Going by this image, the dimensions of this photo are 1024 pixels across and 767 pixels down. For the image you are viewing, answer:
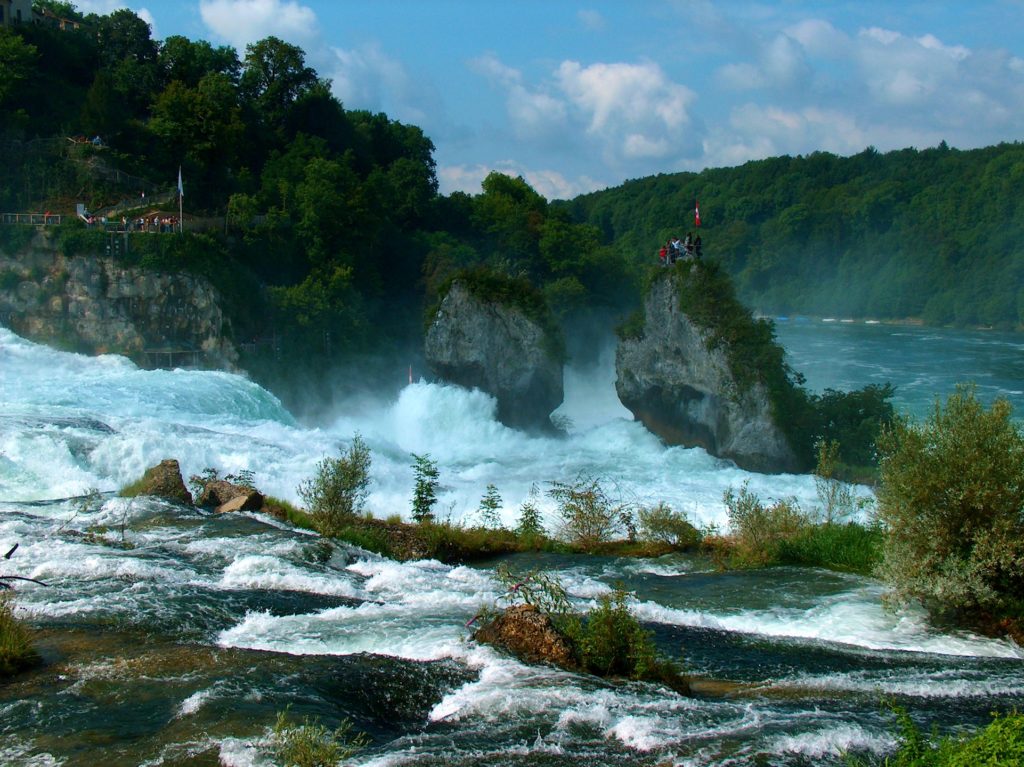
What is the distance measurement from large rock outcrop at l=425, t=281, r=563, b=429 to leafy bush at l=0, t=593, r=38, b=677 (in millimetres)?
33352

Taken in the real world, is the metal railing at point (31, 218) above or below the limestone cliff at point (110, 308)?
above

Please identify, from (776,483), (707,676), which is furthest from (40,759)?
(776,483)

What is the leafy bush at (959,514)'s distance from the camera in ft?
47.9

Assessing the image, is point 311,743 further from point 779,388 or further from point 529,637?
point 779,388

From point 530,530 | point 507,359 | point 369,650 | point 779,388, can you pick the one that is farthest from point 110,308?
point 369,650

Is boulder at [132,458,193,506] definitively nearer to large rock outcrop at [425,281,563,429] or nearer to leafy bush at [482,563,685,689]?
leafy bush at [482,563,685,689]

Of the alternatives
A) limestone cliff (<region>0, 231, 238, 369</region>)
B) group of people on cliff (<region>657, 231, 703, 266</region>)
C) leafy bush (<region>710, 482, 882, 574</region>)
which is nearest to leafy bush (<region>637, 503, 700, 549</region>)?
leafy bush (<region>710, 482, 882, 574</region>)

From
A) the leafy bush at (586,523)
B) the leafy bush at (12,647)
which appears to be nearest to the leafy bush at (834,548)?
the leafy bush at (586,523)

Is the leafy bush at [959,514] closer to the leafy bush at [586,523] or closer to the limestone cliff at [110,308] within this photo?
the leafy bush at [586,523]

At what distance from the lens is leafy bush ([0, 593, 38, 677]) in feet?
39.2

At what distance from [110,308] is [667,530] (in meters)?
34.1

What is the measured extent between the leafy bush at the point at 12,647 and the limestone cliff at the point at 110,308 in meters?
36.4

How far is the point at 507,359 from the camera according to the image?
45469mm

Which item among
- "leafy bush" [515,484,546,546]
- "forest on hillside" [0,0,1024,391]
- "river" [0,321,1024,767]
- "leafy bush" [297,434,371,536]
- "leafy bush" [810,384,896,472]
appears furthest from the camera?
"forest on hillside" [0,0,1024,391]
